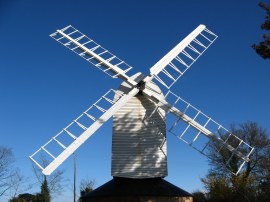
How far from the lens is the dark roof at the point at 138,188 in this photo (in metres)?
20.3

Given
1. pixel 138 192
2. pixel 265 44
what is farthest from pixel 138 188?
pixel 265 44

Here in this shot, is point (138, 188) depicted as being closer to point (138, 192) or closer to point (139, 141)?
point (138, 192)

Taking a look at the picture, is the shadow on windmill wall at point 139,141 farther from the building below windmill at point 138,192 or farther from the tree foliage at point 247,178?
the tree foliage at point 247,178

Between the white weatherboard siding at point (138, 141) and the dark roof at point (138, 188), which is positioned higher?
the white weatherboard siding at point (138, 141)

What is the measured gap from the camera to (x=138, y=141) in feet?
70.6

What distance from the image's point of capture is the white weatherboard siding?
21.2 metres

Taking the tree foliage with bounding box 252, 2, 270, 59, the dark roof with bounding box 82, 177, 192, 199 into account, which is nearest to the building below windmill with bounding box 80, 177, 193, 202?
the dark roof with bounding box 82, 177, 192, 199

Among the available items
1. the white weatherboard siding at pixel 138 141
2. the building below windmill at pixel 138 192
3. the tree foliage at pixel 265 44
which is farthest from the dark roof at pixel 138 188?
the tree foliage at pixel 265 44

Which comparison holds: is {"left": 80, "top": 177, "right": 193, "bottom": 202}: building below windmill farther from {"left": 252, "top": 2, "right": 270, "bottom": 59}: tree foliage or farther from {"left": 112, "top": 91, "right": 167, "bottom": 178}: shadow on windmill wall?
{"left": 252, "top": 2, "right": 270, "bottom": 59}: tree foliage

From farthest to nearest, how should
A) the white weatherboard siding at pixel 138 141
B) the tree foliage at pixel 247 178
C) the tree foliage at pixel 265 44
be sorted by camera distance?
1. the tree foliage at pixel 247 178
2. the white weatherboard siding at pixel 138 141
3. the tree foliage at pixel 265 44

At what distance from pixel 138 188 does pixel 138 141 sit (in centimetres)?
251

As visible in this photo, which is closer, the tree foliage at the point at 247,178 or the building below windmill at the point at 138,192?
the building below windmill at the point at 138,192

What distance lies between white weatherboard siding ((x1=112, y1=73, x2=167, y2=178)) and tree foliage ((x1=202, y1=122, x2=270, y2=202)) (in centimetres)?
1099

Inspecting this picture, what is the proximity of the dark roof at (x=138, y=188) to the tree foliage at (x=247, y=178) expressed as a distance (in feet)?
33.8
